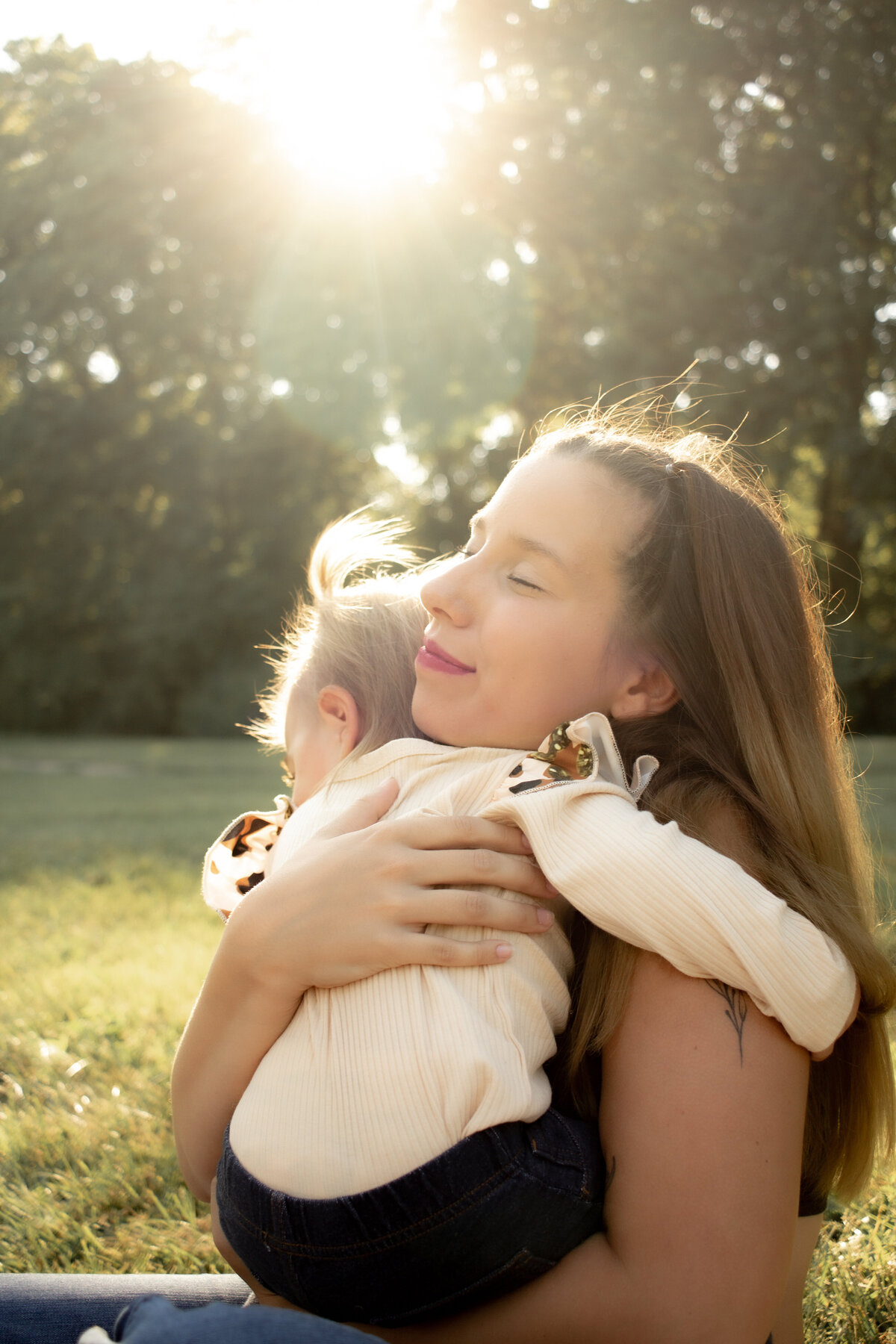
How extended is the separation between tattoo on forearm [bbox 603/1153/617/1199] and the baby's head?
860 mm

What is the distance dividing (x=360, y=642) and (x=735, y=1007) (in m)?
1.15

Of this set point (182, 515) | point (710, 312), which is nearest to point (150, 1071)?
point (710, 312)

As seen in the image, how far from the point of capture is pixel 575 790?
4.57 ft

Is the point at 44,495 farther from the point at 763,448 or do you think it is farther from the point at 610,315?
the point at 763,448

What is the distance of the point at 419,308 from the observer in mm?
20250

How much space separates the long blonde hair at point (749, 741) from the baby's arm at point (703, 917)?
108mm

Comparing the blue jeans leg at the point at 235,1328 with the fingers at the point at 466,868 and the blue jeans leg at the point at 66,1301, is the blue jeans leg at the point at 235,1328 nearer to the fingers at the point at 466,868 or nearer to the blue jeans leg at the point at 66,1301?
the blue jeans leg at the point at 66,1301

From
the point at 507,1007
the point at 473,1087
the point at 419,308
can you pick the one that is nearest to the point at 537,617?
the point at 507,1007

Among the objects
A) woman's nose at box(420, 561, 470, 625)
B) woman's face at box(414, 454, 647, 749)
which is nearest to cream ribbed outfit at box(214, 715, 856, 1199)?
woman's face at box(414, 454, 647, 749)

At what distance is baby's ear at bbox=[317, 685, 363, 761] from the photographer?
6.88 ft

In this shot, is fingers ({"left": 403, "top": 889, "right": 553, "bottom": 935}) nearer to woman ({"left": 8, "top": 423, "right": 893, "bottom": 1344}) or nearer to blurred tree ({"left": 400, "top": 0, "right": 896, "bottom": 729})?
woman ({"left": 8, "top": 423, "right": 893, "bottom": 1344})

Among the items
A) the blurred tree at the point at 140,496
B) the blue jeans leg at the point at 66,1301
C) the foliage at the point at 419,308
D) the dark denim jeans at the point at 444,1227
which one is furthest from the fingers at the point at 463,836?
the blurred tree at the point at 140,496

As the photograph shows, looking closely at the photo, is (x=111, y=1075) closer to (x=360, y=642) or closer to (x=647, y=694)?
(x=360, y=642)

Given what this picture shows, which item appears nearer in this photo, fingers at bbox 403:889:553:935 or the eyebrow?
fingers at bbox 403:889:553:935
